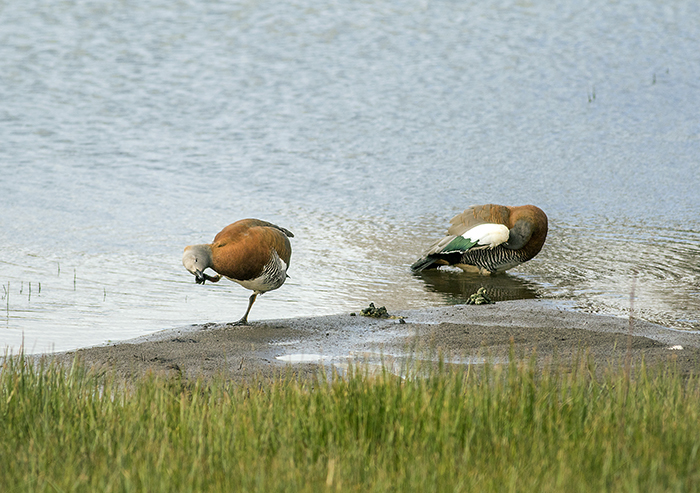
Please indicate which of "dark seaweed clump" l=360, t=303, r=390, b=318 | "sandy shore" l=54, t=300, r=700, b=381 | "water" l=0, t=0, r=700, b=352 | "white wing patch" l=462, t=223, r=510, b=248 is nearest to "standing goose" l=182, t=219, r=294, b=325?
"sandy shore" l=54, t=300, r=700, b=381

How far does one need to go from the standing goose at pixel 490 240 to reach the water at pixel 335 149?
26cm

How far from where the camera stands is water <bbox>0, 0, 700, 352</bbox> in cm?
988

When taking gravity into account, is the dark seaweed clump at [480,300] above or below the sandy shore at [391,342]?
above

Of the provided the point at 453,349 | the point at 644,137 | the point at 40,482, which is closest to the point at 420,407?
the point at 40,482

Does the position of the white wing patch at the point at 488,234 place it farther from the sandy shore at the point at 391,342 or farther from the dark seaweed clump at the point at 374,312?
the dark seaweed clump at the point at 374,312

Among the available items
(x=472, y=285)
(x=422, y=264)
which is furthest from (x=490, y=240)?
(x=422, y=264)

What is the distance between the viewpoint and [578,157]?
53.2 feet

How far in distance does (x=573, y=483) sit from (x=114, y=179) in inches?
486

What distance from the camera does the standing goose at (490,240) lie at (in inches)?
407

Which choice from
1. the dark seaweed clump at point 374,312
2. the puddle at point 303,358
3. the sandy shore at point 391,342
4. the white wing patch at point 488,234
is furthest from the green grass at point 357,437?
the white wing patch at point 488,234

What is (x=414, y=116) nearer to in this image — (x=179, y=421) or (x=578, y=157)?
(x=578, y=157)

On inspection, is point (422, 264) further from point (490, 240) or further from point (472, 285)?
point (490, 240)

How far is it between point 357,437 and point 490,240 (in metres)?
6.10

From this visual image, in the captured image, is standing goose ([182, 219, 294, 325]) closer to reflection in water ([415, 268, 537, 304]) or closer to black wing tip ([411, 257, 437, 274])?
reflection in water ([415, 268, 537, 304])
